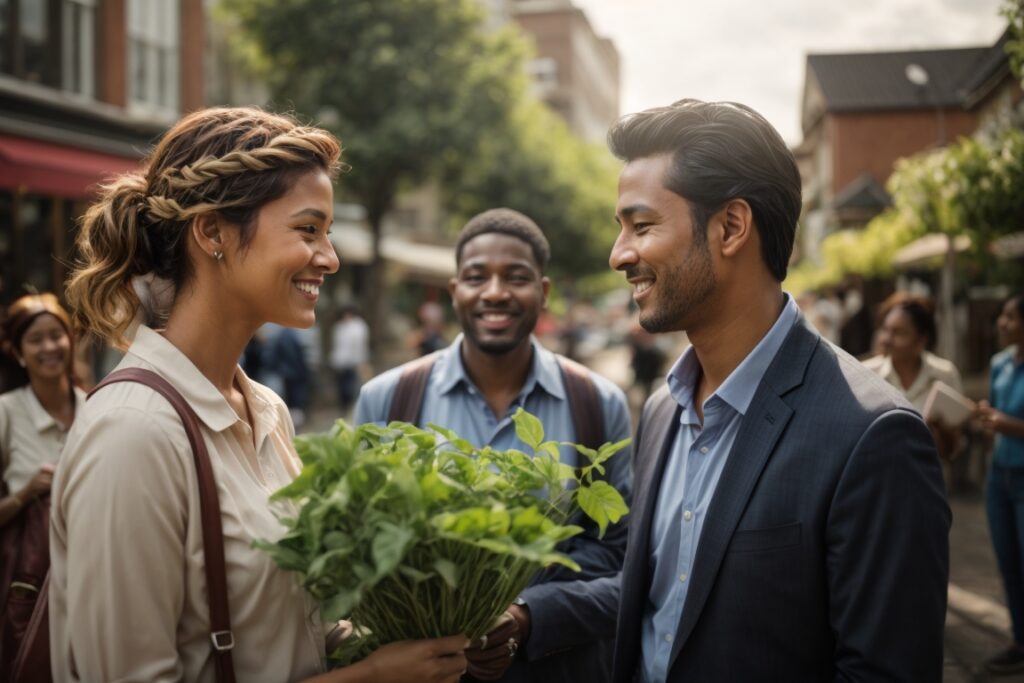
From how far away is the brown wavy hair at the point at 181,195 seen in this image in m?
2.08

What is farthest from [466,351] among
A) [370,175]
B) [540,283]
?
[370,175]

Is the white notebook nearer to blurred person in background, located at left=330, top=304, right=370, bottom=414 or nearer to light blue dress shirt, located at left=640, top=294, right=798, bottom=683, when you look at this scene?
light blue dress shirt, located at left=640, top=294, right=798, bottom=683

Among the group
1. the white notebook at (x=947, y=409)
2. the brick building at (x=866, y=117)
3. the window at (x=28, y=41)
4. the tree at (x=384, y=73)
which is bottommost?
the white notebook at (x=947, y=409)

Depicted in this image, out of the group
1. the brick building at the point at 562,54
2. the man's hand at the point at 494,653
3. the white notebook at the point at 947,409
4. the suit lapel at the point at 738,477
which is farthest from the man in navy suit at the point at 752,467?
the brick building at the point at 562,54

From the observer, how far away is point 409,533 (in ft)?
5.08

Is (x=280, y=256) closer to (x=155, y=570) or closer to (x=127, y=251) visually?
(x=127, y=251)

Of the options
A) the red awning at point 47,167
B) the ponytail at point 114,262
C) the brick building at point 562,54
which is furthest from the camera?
the brick building at point 562,54

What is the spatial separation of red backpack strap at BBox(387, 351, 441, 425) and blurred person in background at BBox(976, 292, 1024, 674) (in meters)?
3.75

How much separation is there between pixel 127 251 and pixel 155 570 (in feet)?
2.51

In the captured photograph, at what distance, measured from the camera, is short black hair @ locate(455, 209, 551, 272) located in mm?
3766

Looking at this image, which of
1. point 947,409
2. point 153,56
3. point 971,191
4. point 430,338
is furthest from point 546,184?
point 947,409

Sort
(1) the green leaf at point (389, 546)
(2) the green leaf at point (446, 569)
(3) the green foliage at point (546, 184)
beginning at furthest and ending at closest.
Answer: (3) the green foliage at point (546, 184)
(2) the green leaf at point (446, 569)
(1) the green leaf at point (389, 546)

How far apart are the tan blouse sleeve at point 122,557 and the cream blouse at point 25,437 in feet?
9.60

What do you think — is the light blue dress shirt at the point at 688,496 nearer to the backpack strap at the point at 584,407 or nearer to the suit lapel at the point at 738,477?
the suit lapel at the point at 738,477
